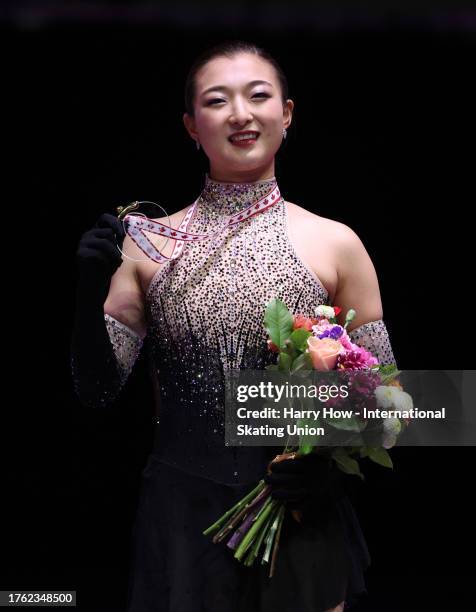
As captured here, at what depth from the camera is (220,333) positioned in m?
2.37

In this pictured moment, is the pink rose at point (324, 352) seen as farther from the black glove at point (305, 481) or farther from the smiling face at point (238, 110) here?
the smiling face at point (238, 110)

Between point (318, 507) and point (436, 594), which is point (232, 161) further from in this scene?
point (436, 594)

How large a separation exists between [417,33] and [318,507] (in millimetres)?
1290

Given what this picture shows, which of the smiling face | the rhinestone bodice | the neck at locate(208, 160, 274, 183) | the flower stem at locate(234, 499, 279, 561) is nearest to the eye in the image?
the smiling face

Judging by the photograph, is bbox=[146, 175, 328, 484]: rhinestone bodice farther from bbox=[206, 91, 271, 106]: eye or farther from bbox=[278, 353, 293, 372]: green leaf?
bbox=[206, 91, 271, 106]: eye

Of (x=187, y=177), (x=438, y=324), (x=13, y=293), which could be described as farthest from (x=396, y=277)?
(x=13, y=293)

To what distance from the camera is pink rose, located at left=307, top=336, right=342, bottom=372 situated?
7.13ft

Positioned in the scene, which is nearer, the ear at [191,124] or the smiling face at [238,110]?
the smiling face at [238,110]

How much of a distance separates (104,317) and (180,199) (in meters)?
0.83

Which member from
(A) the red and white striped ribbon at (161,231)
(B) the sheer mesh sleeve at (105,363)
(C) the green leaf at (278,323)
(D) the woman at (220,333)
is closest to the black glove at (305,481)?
(D) the woman at (220,333)

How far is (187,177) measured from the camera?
10.2 feet

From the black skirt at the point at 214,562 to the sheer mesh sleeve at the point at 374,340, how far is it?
0.34 meters

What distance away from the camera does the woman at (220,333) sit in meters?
2.28

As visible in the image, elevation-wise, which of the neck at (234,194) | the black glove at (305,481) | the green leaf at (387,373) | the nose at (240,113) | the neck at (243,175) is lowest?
the black glove at (305,481)
